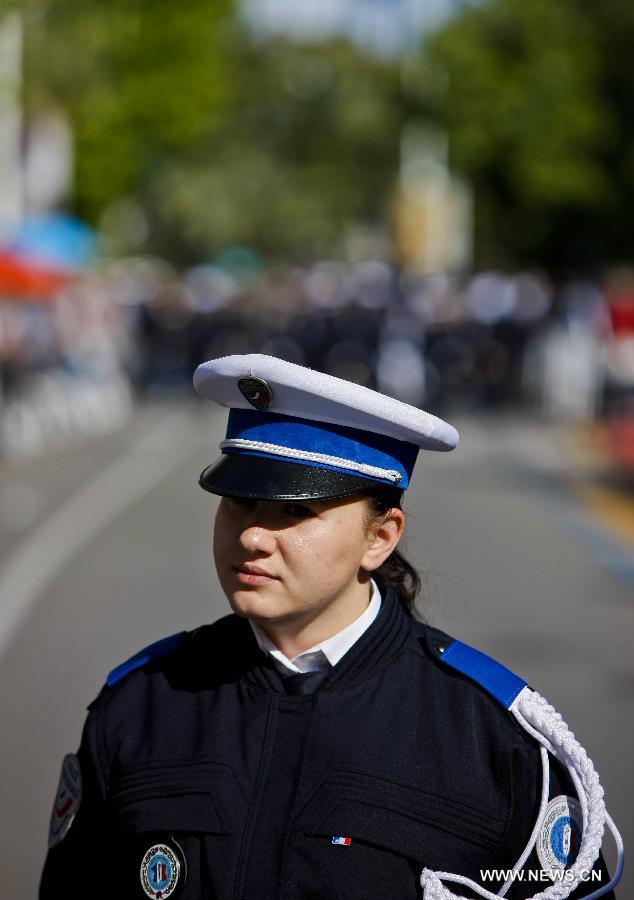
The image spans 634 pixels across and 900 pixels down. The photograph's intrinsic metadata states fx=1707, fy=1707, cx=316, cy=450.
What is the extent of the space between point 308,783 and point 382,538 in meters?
0.44

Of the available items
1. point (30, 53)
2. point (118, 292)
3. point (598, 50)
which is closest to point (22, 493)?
point (30, 53)

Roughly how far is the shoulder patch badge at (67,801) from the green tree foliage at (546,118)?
37.4m

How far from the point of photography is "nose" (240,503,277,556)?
8.72ft

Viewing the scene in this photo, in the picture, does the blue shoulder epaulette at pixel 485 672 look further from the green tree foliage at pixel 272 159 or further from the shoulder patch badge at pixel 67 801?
the green tree foliage at pixel 272 159

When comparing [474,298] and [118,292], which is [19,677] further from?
[118,292]

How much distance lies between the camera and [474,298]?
29719 millimetres

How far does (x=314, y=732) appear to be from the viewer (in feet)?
8.59

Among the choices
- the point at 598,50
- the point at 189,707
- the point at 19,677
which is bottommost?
the point at 19,677

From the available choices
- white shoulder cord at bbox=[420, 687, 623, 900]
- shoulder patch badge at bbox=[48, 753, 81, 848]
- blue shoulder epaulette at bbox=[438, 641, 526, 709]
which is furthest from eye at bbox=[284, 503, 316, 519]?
shoulder patch badge at bbox=[48, 753, 81, 848]

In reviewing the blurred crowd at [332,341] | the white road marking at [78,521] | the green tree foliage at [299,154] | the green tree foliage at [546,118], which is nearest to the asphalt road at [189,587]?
the white road marking at [78,521]

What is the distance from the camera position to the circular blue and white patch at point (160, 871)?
102 inches

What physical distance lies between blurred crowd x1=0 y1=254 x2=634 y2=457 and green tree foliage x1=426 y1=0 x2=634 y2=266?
25.7ft

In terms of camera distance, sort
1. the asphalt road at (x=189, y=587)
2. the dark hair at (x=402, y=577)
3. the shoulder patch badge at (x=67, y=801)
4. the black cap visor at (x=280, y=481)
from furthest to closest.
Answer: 1. the asphalt road at (x=189, y=587)
2. the dark hair at (x=402, y=577)
3. the shoulder patch badge at (x=67, y=801)
4. the black cap visor at (x=280, y=481)

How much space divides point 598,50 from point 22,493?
92.2 feet
